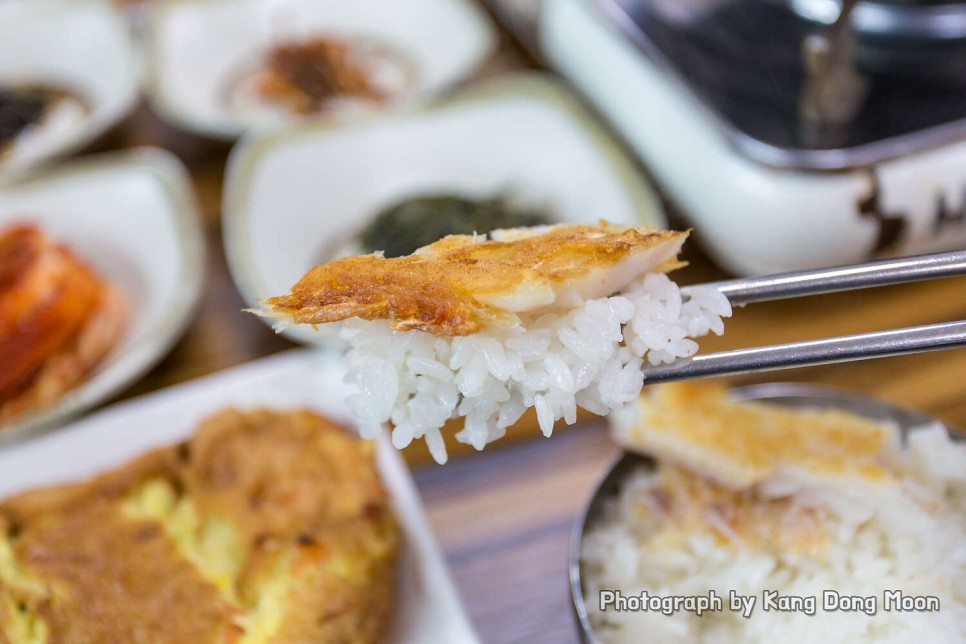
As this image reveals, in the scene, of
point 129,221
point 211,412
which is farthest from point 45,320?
point 211,412

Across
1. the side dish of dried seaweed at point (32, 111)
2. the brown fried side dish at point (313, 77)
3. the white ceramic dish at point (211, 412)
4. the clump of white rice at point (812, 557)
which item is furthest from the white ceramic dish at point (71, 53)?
the clump of white rice at point (812, 557)

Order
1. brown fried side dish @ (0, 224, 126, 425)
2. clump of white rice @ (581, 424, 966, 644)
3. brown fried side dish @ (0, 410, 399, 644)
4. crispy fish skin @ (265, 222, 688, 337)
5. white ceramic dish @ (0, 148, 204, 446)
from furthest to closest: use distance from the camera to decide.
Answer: white ceramic dish @ (0, 148, 204, 446)
brown fried side dish @ (0, 224, 126, 425)
brown fried side dish @ (0, 410, 399, 644)
clump of white rice @ (581, 424, 966, 644)
crispy fish skin @ (265, 222, 688, 337)

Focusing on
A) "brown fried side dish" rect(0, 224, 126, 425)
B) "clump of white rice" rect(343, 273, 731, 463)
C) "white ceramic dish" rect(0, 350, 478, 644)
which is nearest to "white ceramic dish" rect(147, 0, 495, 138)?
"brown fried side dish" rect(0, 224, 126, 425)

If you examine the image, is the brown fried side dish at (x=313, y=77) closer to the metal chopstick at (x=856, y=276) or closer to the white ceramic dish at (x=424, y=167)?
the white ceramic dish at (x=424, y=167)

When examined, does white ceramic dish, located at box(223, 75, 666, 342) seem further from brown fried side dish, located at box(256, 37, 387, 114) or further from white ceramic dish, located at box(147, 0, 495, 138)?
brown fried side dish, located at box(256, 37, 387, 114)

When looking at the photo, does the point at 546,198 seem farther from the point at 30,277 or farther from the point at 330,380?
the point at 30,277

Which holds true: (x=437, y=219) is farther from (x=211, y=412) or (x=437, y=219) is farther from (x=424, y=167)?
(x=211, y=412)
